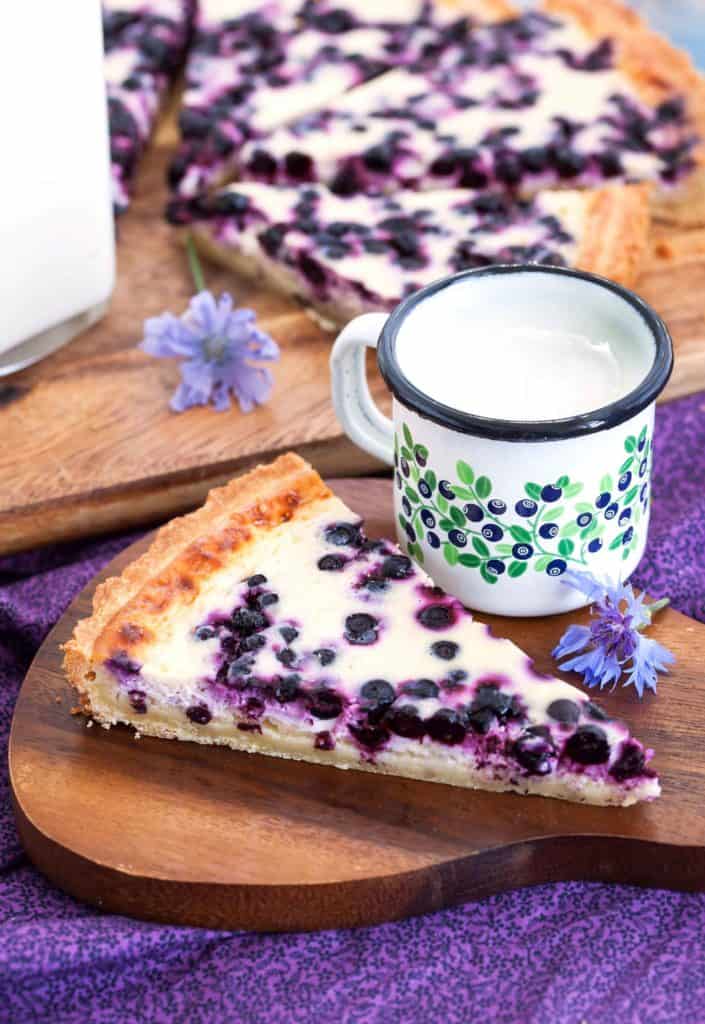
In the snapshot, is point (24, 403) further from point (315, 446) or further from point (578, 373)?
point (578, 373)

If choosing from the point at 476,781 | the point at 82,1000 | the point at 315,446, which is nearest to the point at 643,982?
the point at 476,781

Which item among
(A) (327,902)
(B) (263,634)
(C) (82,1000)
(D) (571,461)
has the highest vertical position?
(D) (571,461)

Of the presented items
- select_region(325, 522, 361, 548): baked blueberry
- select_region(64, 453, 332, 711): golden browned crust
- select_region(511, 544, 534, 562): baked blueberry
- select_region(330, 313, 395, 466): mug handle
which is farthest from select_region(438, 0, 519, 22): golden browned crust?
select_region(511, 544, 534, 562): baked blueberry

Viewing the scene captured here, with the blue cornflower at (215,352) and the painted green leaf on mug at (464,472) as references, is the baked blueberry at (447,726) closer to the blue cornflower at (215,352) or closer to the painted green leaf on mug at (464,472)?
the painted green leaf on mug at (464,472)

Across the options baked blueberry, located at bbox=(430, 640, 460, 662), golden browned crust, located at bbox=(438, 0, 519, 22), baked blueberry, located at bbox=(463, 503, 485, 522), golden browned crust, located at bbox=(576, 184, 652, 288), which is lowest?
golden browned crust, located at bbox=(576, 184, 652, 288)

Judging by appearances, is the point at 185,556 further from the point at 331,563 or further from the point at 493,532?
the point at 493,532

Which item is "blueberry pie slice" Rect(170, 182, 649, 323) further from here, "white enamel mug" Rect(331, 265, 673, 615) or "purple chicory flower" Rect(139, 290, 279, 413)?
"white enamel mug" Rect(331, 265, 673, 615)
